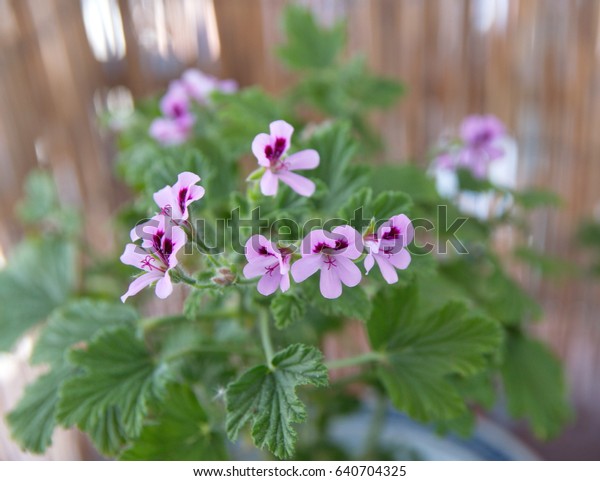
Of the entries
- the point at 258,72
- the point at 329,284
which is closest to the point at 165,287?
the point at 329,284

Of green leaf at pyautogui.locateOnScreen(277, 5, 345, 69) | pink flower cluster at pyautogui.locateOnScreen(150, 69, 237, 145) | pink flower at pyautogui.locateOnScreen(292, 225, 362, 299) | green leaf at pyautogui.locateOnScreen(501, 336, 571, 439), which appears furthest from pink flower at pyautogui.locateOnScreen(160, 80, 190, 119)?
green leaf at pyautogui.locateOnScreen(501, 336, 571, 439)

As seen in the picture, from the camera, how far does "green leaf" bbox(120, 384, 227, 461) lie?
555 millimetres

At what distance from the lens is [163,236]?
0.44 m

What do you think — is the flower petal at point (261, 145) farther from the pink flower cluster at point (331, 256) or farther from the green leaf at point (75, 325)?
the green leaf at point (75, 325)

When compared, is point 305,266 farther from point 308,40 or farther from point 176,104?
point 308,40

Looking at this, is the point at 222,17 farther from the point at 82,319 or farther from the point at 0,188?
the point at 82,319

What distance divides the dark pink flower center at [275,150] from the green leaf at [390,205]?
0.09 meters

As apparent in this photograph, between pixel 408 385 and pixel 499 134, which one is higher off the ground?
pixel 499 134

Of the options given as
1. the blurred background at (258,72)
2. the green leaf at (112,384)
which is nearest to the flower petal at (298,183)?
the green leaf at (112,384)

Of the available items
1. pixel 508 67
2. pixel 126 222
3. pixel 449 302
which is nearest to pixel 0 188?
pixel 126 222

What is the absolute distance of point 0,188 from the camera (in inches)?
40.6

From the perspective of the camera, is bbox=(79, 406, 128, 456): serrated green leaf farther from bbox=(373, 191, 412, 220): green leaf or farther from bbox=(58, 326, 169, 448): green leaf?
bbox=(373, 191, 412, 220): green leaf

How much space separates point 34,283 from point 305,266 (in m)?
0.53

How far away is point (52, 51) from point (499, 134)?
0.73 m
